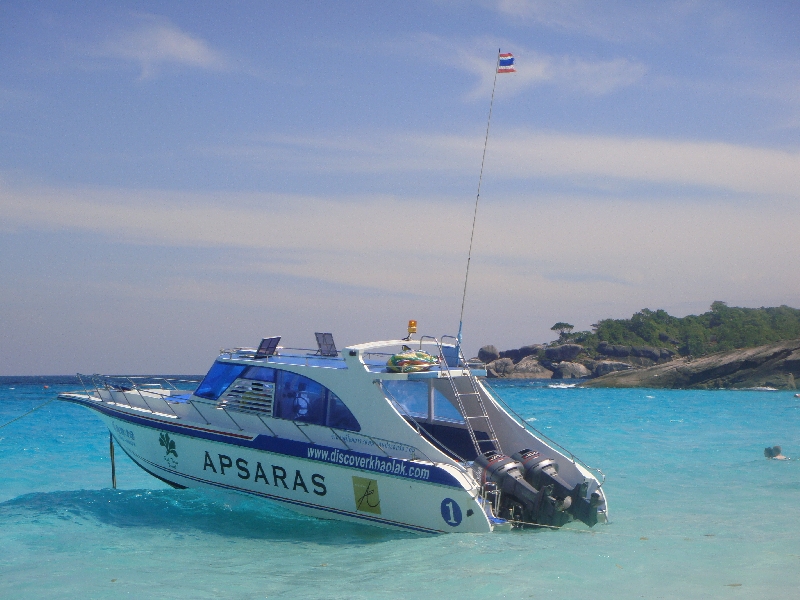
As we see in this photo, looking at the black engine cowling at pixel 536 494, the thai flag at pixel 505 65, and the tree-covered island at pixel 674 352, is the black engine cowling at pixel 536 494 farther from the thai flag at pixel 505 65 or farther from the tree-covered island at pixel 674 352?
the tree-covered island at pixel 674 352

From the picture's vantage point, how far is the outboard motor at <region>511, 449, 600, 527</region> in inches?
376

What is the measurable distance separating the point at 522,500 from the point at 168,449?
5798 mm

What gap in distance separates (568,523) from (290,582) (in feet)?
13.0

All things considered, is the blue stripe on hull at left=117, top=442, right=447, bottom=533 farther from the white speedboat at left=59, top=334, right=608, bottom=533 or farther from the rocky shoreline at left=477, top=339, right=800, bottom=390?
the rocky shoreline at left=477, top=339, right=800, bottom=390

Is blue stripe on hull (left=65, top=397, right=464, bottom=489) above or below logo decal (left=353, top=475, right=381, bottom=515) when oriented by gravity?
above

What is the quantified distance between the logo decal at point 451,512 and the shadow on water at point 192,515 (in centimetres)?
62

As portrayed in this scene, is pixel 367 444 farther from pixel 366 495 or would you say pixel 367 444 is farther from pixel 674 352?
pixel 674 352

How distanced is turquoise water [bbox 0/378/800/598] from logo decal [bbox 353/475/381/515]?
374 millimetres

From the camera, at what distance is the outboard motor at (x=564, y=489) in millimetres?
9562

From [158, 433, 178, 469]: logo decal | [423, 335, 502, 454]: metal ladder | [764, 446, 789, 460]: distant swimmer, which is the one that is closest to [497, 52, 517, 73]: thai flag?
[423, 335, 502, 454]: metal ladder

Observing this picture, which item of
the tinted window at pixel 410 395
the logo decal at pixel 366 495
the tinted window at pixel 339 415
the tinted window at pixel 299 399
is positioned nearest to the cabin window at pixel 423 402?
the tinted window at pixel 410 395

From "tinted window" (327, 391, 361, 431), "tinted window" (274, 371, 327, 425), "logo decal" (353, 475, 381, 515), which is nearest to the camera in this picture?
"logo decal" (353, 475, 381, 515)

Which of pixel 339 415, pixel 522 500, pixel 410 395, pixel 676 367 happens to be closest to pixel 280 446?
pixel 339 415

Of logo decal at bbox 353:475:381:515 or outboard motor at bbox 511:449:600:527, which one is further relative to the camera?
logo decal at bbox 353:475:381:515
